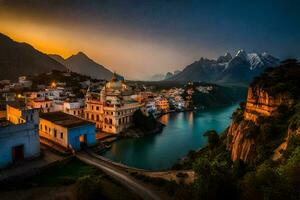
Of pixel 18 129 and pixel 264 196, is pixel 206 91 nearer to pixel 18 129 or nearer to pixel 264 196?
pixel 18 129

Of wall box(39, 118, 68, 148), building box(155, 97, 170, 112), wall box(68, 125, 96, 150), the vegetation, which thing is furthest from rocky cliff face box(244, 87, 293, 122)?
building box(155, 97, 170, 112)

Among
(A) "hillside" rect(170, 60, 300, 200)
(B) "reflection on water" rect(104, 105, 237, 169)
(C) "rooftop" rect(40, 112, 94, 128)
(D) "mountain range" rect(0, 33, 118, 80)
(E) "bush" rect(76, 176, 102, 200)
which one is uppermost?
(D) "mountain range" rect(0, 33, 118, 80)

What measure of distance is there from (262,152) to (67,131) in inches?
602

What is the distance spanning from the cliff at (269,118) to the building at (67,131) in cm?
1235

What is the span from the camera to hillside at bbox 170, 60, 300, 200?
704 centimetres

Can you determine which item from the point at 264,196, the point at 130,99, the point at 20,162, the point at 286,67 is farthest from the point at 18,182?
the point at 130,99

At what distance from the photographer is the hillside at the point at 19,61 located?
261 ft

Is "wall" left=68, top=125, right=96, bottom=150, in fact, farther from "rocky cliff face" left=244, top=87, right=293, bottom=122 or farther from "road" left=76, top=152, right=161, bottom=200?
"rocky cliff face" left=244, top=87, right=293, bottom=122

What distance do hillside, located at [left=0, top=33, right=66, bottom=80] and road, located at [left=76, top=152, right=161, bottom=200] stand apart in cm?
6590

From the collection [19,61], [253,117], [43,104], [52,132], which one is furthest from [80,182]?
[19,61]

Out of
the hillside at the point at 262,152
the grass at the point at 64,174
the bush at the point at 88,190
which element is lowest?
the grass at the point at 64,174

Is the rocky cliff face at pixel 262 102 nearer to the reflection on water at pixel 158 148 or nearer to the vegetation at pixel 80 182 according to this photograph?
the reflection on water at pixel 158 148

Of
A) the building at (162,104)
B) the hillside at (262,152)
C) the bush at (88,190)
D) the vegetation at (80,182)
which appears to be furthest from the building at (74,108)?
the bush at (88,190)

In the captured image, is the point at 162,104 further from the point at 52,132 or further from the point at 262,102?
the point at 262,102
